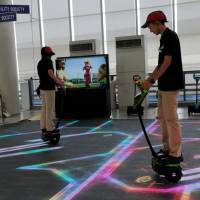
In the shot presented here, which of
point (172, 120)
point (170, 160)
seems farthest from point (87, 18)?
point (170, 160)

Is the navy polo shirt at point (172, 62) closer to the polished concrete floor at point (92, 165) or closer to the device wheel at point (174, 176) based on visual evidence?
the device wheel at point (174, 176)

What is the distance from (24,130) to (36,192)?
3858 millimetres

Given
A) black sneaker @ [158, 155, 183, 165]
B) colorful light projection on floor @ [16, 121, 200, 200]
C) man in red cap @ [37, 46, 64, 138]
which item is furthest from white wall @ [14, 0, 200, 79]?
black sneaker @ [158, 155, 183, 165]

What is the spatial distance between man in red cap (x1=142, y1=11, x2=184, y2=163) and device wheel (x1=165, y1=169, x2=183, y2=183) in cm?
11

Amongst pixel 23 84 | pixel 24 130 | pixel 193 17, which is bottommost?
pixel 24 130

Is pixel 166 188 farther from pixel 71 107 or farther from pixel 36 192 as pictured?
pixel 71 107

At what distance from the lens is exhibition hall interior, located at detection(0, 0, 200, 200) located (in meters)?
3.73

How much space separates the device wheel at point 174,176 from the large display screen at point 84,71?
4957 mm

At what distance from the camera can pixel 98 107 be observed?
8617 mm

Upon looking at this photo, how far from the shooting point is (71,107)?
884 cm

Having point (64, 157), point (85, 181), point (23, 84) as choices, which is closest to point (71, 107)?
point (23, 84)

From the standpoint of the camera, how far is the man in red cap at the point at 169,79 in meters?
3.65

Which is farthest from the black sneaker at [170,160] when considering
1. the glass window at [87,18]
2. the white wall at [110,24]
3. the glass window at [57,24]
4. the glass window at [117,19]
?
the glass window at [57,24]

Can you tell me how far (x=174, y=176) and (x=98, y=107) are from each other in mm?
4950
